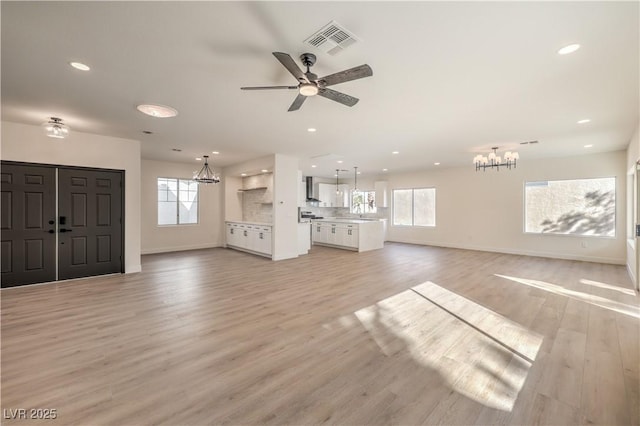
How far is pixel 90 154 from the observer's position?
16.8ft

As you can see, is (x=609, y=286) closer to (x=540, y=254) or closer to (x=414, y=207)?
(x=540, y=254)

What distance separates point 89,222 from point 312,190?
296 inches

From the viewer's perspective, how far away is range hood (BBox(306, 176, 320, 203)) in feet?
36.4

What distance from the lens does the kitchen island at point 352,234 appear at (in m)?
8.38

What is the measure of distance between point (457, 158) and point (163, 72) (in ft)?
23.7

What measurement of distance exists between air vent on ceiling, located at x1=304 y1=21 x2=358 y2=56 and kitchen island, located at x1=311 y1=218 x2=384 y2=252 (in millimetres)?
6412

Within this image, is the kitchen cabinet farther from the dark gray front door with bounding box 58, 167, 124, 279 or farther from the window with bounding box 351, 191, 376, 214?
the window with bounding box 351, 191, 376, 214

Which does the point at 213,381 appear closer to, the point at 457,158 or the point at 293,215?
the point at 293,215

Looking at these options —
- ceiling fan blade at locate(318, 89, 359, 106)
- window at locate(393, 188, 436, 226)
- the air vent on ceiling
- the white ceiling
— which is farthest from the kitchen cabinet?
the air vent on ceiling

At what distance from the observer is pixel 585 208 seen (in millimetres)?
6859

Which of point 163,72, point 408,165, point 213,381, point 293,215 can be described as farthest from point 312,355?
point 408,165

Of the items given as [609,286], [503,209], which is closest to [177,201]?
[503,209]

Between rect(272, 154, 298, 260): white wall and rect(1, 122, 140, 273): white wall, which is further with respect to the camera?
rect(272, 154, 298, 260): white wall

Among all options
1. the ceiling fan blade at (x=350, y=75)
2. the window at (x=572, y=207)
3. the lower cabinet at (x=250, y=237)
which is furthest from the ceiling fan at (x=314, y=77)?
the window at (x=572, y=207)
